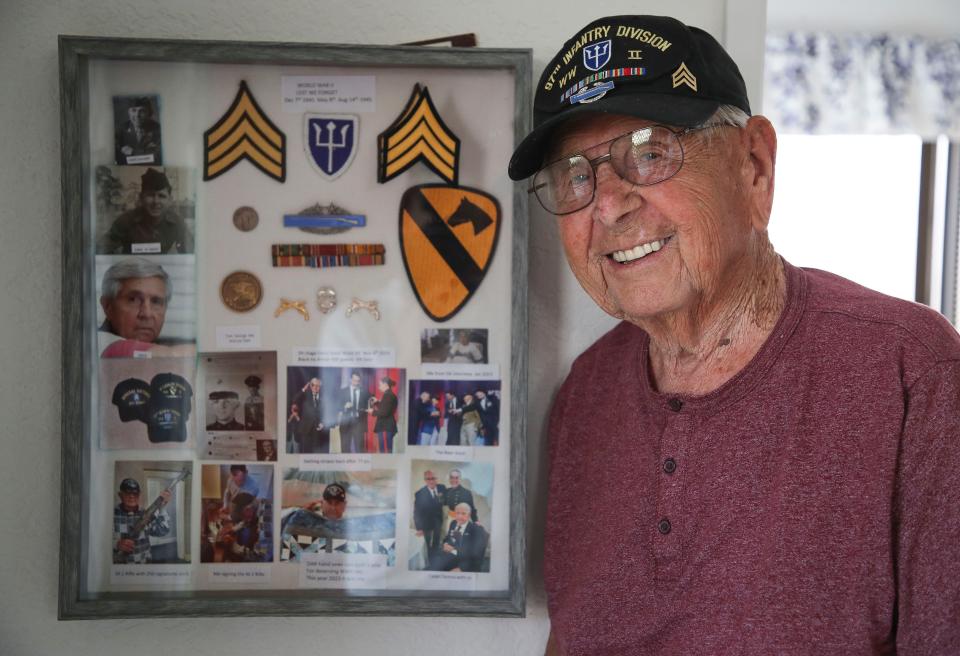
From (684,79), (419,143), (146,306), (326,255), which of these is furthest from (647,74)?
(146,306)

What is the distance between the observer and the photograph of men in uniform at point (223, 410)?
1.00 m

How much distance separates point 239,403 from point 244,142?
1.15ft

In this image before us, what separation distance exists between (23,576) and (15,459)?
17cm

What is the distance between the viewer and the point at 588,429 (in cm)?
101

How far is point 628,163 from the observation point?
81cm

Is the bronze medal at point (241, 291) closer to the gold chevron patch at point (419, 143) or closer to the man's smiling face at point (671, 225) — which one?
the gold chevron patch at point (419, 143)

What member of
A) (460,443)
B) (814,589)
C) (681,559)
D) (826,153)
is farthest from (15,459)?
(826,153)
